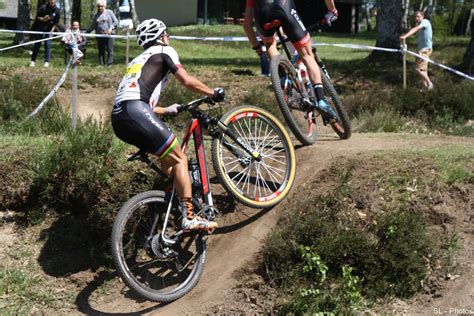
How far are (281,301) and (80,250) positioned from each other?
243 cm

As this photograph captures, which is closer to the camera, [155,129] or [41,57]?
[155,129]

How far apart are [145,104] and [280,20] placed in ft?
7.19

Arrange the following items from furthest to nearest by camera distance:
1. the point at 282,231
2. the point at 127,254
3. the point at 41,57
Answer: the point at 41,57 → the point at 127,254 → the point at 282,231

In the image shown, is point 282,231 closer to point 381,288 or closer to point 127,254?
point 381,288

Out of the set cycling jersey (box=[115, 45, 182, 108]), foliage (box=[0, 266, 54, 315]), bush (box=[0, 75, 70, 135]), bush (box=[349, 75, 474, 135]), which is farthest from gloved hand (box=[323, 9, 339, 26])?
foliage (box=[0, 266, 54, 315])

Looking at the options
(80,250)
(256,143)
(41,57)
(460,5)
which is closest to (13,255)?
(80,250)

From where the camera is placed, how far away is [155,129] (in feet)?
19.2

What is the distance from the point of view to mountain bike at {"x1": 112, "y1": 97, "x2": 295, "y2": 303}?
5.96 metres

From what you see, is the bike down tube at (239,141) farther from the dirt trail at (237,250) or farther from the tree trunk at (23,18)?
the tree trunk at (23,18)

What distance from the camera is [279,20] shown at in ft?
24.2

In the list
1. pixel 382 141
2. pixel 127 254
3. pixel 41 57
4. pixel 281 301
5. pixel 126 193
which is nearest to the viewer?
pixel 281 301

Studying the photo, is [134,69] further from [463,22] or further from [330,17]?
[463,22]

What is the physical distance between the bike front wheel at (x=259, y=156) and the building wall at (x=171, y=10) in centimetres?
3854

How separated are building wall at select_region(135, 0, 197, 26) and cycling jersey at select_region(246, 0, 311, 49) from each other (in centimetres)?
3767
